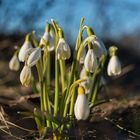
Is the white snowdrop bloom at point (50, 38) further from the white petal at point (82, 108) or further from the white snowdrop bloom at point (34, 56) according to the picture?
the white petal at point (82, 108)

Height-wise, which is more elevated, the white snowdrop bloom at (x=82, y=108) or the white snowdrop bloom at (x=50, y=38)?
the white snowdrop bloom at (x=50, y=38)

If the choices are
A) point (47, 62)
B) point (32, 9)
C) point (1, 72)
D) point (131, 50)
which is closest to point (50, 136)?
point (47, 62)

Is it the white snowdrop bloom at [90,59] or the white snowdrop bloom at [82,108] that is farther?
the white snowdrop bloom at [90,59]

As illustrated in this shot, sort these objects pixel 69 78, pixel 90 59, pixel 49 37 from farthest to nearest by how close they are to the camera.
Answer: pixel 49 37 → pixel 69 78 → pixel 90 59

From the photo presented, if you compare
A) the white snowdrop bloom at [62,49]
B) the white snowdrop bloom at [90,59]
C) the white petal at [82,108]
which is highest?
the white snowdrop bloom at [62,49]

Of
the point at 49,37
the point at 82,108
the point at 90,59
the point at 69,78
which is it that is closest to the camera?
the point at 82,108

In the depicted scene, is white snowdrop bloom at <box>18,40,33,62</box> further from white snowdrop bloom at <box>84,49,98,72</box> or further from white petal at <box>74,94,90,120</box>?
white petal at <box>74,94,90,120</box>

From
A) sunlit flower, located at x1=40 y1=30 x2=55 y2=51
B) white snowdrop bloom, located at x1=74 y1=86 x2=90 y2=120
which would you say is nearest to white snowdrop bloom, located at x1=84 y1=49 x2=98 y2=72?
white snowdrop bloom, located at x1=74 y1=86 x2=90 y2=120

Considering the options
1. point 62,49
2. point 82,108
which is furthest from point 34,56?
point 82,108

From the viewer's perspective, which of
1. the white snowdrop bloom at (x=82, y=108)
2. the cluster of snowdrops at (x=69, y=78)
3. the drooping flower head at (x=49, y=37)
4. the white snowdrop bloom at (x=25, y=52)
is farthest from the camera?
the drooping flower head at (x=49, y=37)

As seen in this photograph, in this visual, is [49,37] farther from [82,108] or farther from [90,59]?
[82,108]

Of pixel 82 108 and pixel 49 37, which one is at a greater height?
pixel 49 37

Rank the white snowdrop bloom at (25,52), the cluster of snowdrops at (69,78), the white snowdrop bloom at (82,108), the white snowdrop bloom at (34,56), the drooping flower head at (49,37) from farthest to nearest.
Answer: the drooping flower head at (49,37) < the white snowdrop bloom at (25,52) < the white snowdrop bloom at (34,56) < the cluster of snowdrops at (69,78) < the white snowdrop bloom at (82,108)

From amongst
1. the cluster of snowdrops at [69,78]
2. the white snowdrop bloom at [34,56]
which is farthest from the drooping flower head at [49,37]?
the white snowdrop bloom at [34,56]
